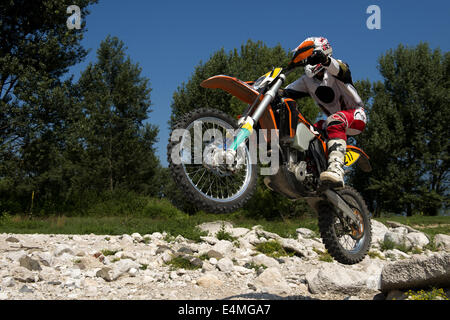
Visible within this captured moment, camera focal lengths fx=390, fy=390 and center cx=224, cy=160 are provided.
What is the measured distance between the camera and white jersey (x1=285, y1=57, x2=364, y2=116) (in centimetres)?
402

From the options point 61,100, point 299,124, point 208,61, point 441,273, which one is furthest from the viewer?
point 208,61

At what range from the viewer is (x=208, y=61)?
23875 mm

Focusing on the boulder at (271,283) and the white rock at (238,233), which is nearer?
the boulder at (271,283)

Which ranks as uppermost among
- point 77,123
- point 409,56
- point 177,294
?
point 409,56

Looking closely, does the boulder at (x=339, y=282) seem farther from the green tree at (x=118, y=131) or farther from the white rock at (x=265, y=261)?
the green tree at (x=118, y=131)

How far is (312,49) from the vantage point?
364 centimetres

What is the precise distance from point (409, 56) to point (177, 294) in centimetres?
2639

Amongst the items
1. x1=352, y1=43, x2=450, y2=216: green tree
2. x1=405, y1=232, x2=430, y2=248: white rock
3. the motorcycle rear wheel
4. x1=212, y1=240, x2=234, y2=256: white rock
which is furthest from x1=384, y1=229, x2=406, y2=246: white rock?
x1=352, y1=43, x2=450, y2=216: green tree

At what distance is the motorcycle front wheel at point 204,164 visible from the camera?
10.00ft

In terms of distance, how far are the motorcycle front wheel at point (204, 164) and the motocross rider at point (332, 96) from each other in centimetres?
88

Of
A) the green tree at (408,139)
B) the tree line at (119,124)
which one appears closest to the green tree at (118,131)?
the tree line at (119,124)

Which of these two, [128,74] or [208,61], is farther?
[128,74]

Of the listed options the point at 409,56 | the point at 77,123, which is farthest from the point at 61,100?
the point at 409,56

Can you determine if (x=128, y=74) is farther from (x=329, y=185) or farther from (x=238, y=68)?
(x=329, y=185)
